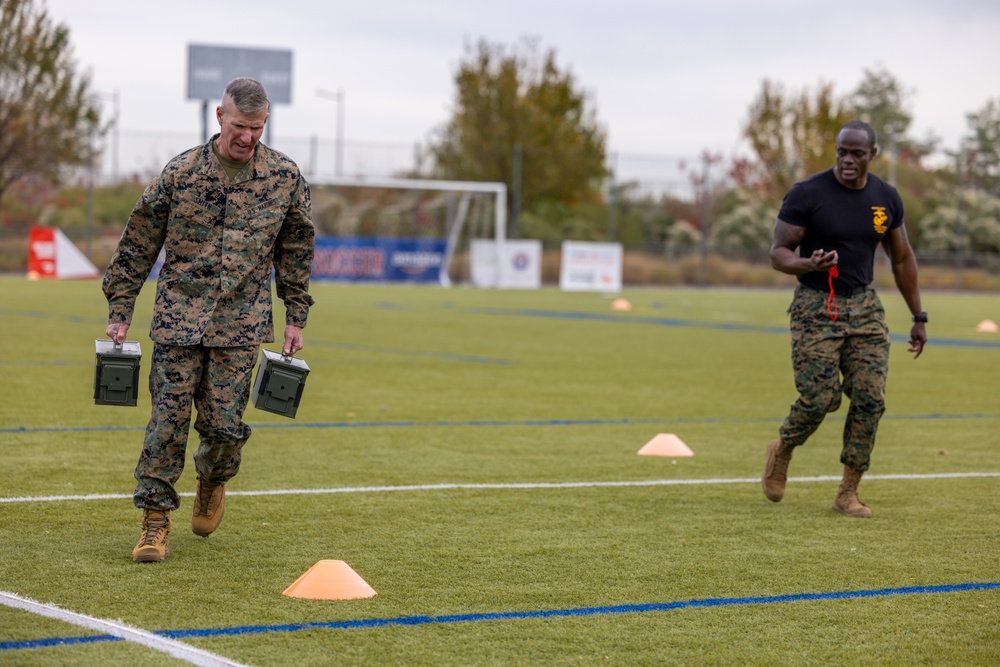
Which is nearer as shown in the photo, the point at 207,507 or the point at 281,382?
the point at 281,382

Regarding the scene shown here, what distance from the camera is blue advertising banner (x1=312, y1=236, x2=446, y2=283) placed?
42656mm

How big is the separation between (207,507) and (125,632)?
1.45 m

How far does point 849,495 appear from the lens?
280 inches

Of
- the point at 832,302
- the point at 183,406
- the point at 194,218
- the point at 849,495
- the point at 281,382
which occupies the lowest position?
the point at 849,495

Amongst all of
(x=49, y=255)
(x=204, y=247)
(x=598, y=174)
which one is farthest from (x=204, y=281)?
(x=598, y=174)

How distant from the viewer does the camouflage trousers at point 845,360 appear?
7.04 metres

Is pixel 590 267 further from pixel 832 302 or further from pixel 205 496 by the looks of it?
pixel 205 496

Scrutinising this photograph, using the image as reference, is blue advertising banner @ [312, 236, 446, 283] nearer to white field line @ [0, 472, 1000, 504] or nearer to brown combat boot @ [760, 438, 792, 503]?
white field line @ [0, 472, 1000, 504]

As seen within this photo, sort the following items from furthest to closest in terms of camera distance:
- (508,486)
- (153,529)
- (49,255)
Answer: (49,255)
(508,486)
(153,529)

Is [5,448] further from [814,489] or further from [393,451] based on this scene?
[814,489]

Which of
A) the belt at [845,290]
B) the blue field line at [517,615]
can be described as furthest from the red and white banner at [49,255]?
the blue field line at [517,615]

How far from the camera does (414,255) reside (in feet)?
144

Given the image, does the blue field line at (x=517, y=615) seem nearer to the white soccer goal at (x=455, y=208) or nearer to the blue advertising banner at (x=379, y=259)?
the blue advertising banner at (x=379, y=259)

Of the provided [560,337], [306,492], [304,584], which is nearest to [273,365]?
[304,584]
